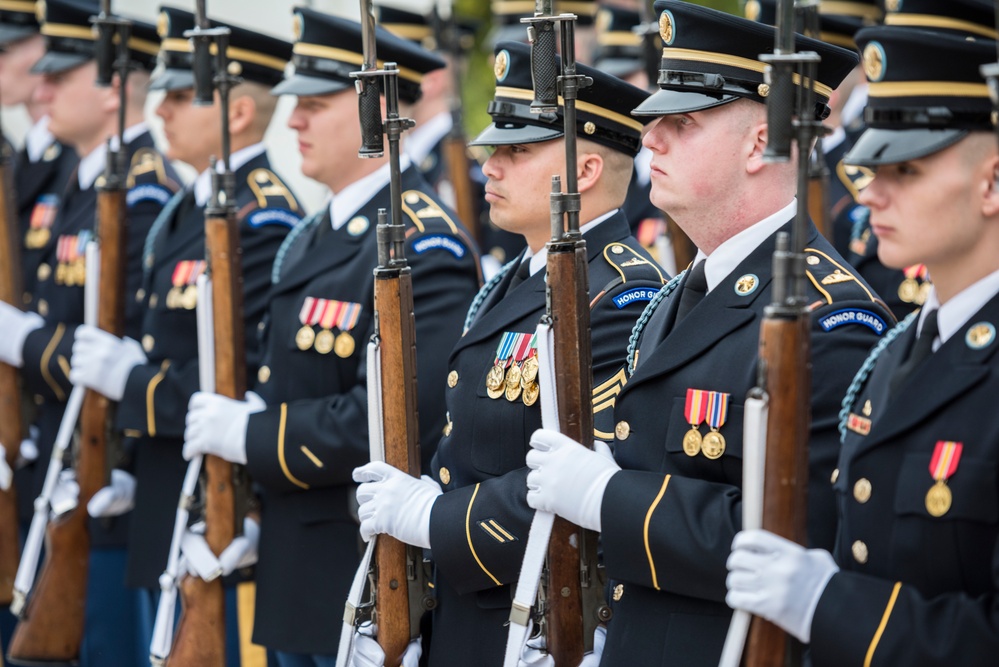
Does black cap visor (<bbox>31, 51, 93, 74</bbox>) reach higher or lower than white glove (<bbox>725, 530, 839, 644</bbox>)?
higher

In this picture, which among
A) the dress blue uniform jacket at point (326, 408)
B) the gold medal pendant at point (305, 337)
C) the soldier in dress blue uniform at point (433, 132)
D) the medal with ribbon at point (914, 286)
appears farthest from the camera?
the soldier in dress blue uniform at point (433, 132)

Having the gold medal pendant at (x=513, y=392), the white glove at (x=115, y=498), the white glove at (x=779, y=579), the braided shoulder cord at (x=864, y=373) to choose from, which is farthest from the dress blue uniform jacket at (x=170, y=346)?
the white glove at (x=779, y=579)

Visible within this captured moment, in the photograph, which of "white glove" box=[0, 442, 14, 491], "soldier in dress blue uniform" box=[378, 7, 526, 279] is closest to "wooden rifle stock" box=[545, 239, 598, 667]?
"white glove" box=[0, 442, 14, 491]

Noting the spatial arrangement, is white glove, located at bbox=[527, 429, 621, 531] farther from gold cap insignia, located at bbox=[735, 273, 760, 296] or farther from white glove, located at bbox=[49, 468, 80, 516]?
white glove, located at bbox=[49, 468, 80, 516]

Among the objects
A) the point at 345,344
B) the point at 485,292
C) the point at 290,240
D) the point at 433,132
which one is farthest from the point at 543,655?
the point at 433,132

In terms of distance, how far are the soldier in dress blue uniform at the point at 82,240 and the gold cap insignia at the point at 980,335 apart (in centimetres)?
408

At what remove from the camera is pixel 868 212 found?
545 cm

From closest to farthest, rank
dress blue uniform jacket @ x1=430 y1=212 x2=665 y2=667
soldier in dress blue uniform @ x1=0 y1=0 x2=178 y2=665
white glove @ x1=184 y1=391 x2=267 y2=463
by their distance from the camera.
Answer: dress blue uniform jacket @ x1=430 y1=212 x2=665 y2=667
white glove @ x1=184 y1=391 x2=267 y2=463
soldier in dress blue uniform @ x1=0 y1=0 x2=178 y2=665

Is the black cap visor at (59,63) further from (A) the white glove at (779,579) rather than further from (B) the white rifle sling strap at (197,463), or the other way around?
(A) the white glove at (779,579)

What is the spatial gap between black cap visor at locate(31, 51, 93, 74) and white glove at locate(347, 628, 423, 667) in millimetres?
3835

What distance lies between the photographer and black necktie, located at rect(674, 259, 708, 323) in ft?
11.1

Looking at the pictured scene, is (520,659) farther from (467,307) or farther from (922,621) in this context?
(467,307)

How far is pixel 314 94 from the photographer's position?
4914 millimetres

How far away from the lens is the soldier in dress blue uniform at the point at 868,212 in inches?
106
